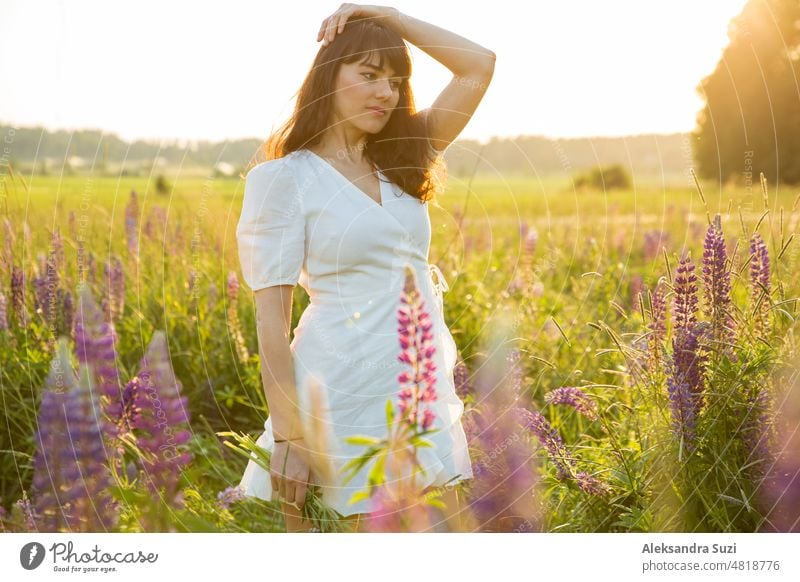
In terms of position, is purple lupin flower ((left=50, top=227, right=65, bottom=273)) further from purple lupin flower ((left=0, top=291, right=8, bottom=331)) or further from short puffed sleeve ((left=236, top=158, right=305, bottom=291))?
short puffed sleeve ((left=236, top=158, right=305, bottom=291))

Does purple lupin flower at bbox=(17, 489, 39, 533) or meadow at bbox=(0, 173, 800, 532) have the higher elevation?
meadow at bbox=(0, 173, 800, 532)

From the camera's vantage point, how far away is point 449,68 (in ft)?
7.73

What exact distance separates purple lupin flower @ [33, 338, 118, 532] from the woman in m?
0.42

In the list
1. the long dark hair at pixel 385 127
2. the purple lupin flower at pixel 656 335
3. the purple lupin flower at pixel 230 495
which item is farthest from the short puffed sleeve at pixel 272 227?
the purple lupin flower at pixel 656 335

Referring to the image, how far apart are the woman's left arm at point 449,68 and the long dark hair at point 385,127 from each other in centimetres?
5

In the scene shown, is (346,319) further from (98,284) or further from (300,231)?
(98,284)

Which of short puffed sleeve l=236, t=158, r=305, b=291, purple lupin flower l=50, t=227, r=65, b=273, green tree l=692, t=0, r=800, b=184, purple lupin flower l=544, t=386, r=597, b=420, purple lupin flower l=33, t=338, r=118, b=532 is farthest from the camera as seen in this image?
purple lupin flower l=50, t=227, r=65, b=273

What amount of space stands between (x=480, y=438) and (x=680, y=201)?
5191 millimetres

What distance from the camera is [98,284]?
3590 millimetres

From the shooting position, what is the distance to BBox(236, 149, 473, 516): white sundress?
6.94 feet

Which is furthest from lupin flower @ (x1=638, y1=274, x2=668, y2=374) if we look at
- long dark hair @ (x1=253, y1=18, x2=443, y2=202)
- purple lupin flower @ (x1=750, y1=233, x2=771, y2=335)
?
long dark hair @ (x1=253, y1=18, x2=443, y2=202)

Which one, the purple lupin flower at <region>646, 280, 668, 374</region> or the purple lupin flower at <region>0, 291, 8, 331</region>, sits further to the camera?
the purple lupin flower at <region>0, 291, 8, 331</region>

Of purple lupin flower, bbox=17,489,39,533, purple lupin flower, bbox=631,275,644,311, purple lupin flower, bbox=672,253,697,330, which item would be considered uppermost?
purple lupin flower, bbox=672,253,697,330

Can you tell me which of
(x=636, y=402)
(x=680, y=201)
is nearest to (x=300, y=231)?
(x=636, y=402)
